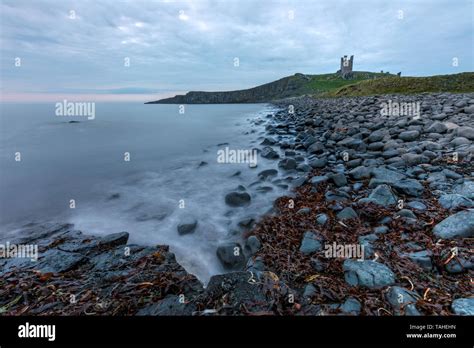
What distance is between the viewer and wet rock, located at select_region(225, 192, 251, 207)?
6.13 meters

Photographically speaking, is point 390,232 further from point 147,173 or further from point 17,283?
point 147,173

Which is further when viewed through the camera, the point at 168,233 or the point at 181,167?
the point at 181,167

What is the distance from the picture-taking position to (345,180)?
5.75 metres

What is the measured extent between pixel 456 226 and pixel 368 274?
1.78 metres

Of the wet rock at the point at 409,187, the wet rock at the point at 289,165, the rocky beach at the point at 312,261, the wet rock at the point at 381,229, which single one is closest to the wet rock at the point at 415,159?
the rocky beach at the point at 312,261

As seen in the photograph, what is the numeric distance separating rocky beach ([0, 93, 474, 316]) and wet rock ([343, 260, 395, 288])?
11mm

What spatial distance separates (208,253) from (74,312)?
2.17 metres

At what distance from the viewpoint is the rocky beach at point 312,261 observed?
7.83 feet

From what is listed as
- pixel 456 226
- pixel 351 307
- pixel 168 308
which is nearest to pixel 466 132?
pixel 456 226

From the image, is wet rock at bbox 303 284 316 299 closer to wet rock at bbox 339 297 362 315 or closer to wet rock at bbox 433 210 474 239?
wet rock at bbox 339 297 362 315

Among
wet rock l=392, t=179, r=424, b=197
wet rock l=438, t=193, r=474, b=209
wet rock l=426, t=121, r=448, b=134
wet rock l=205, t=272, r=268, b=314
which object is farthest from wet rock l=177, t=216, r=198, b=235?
wet rock l=426, t=121, r=448, b=134

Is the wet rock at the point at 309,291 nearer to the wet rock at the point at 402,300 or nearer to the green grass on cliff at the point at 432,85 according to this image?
the wet rock at the point at 402,300

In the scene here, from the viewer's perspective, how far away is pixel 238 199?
619 cm
